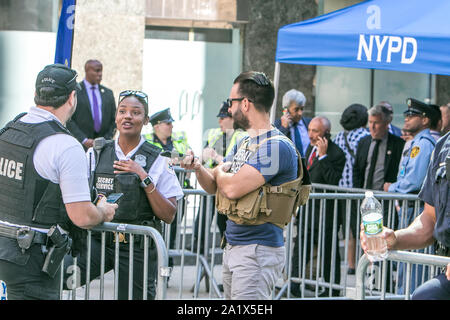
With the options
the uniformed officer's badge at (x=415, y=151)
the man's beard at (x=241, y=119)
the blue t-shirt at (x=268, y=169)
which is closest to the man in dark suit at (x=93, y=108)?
the uniformed officer's badge at (x=415, y=151)

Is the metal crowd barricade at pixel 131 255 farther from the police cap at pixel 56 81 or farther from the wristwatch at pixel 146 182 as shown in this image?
the police cap at pixel 56 81

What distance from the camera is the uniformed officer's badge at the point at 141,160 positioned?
573 centimetres

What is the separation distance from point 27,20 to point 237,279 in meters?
7.67

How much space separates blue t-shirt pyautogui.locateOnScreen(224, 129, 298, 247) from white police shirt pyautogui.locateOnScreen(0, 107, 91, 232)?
1.15 metres

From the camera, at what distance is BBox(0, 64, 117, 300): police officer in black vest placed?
Result: 14.4 feet

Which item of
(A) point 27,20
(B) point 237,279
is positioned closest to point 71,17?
(B) point 237,279

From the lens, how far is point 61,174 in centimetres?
439

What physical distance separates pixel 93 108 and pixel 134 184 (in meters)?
5.09

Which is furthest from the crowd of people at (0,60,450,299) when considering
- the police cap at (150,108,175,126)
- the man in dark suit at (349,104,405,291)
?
the man in dark suit at (349,104,405,291)

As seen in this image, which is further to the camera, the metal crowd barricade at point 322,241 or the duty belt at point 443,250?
the metal crowd barricade at point 322,241

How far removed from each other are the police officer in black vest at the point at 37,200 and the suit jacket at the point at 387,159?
5.37 m

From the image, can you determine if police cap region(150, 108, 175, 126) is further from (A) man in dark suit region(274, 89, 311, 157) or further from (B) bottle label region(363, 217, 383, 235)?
(B) bottle label region(363, 217, 383, 235)
